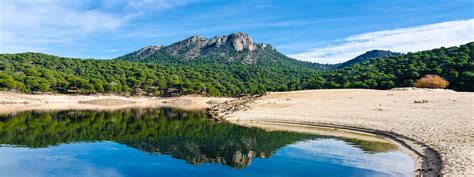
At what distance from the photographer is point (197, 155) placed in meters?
26.0

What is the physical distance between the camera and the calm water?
20.9m

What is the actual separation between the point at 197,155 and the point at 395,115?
2519 centimetres

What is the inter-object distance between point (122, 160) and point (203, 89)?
135m

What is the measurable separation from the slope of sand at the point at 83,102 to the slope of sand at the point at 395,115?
128 feet

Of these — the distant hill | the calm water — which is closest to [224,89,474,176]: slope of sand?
the calm water

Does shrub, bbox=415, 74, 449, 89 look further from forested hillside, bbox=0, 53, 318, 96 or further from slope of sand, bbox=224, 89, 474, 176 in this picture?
forested hillside, bbox=0, 53, 318, 96

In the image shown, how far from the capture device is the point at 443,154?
21500mm

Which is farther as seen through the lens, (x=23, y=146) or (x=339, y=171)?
(x=23, y=146)

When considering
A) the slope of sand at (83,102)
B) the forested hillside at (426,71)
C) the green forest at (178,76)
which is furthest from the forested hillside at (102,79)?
the forested hillside at (426,71)

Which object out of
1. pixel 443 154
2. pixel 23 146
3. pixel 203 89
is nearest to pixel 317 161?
pixel 443 154

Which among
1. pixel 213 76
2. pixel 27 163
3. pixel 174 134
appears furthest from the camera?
pixel 213 76

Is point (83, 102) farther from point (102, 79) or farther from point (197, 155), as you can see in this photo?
point (197, 155)

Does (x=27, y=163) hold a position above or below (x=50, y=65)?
below

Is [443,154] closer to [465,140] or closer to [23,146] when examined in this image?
[465,140]
